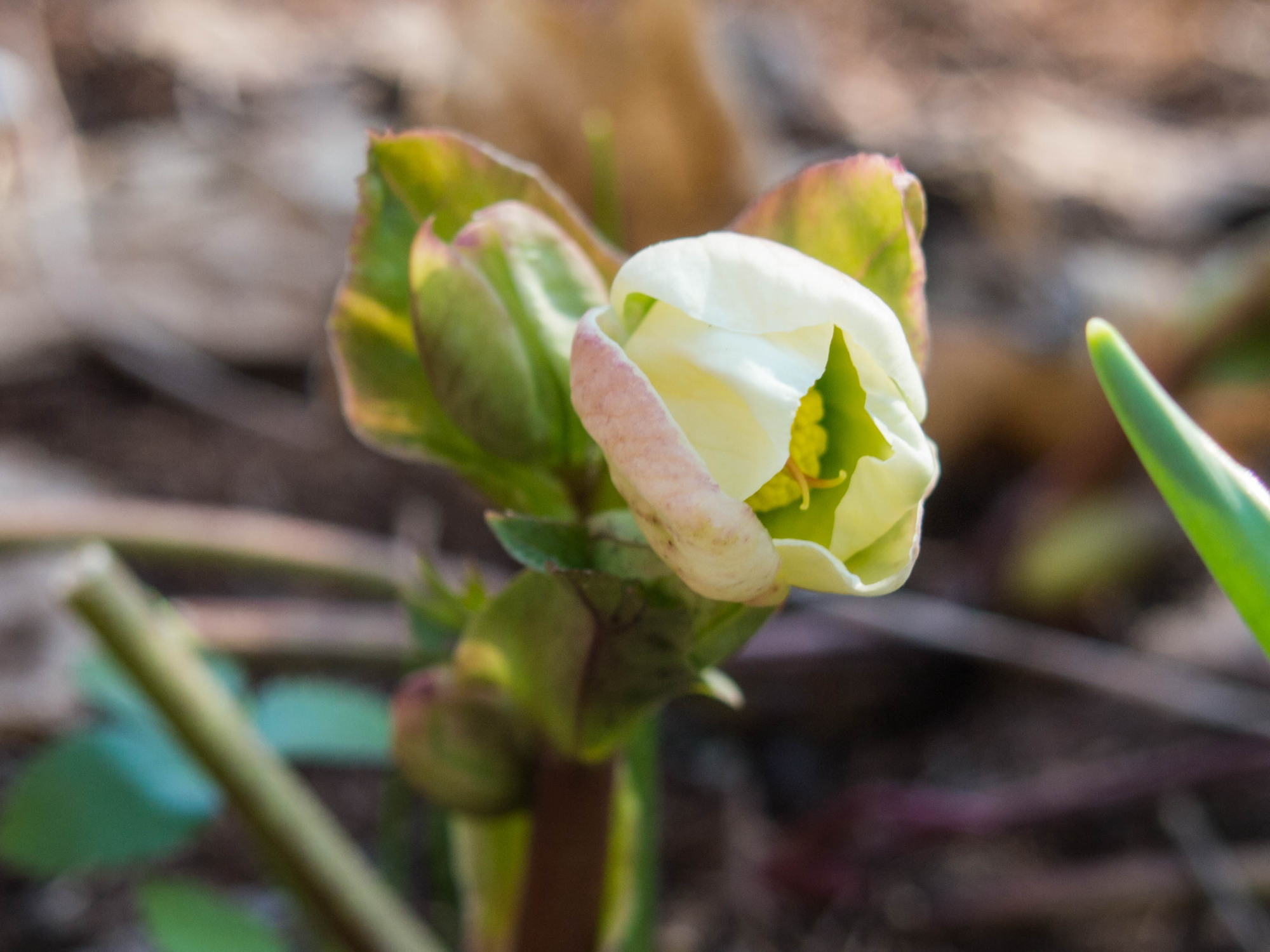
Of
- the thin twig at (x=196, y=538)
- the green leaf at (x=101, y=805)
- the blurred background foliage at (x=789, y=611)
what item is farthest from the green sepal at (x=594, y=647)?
the thin twig at (x=196, y=538)

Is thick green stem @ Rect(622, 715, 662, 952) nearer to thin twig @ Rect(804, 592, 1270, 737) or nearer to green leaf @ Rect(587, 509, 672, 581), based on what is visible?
green leaf @ Rect(587, 509, 672, 581)

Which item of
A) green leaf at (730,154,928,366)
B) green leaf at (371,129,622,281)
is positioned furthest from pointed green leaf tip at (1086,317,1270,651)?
green leaf at (371,129,622,281)

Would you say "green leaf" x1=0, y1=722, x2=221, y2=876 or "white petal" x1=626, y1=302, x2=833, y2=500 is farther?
"green leaf" x1=0, y1=722, x2=221, y2=876

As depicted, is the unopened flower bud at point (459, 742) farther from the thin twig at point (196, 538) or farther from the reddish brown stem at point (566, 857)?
the thin twig at point (196, 538)

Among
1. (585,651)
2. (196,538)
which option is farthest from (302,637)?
(585,651)

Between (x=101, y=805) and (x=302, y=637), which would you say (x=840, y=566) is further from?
(x=302, y=637)

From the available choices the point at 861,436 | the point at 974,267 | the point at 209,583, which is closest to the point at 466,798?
the point at 861,436

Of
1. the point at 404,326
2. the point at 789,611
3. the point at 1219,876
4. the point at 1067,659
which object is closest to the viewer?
the point at 404,326
